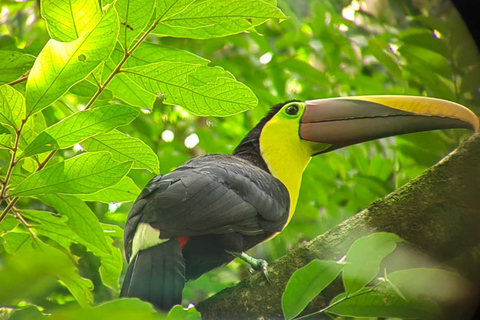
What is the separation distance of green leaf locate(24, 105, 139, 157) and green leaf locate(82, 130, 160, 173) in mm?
165

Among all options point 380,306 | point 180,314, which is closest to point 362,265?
point 380,306

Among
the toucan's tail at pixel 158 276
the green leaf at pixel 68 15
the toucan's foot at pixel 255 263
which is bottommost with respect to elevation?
the toucan's foot at pixel 255 263

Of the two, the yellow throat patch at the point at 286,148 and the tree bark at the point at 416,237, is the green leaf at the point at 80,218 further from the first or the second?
the yellow throat patch at the point at 286,148

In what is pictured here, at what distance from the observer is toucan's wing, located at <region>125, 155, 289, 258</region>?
1.27 meters

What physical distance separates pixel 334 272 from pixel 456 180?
48 centimetres

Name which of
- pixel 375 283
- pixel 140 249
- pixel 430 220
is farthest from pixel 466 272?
pixel 140 249

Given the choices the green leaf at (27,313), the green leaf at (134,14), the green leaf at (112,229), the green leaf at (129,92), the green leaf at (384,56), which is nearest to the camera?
the green leaf at (27,313)

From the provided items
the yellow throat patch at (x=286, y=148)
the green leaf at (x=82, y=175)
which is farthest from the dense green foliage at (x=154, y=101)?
the yellow throat patch at (x=286, y=148)

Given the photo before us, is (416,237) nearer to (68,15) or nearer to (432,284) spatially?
(432,284)

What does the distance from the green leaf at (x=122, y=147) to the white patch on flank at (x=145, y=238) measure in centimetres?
18

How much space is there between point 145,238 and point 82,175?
33 centimetres

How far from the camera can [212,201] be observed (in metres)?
1.38

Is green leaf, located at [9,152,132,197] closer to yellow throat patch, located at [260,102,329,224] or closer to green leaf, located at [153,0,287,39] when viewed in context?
green leaf, located at [153,0,287,39]

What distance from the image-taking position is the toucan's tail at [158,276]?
1126 millimetres
